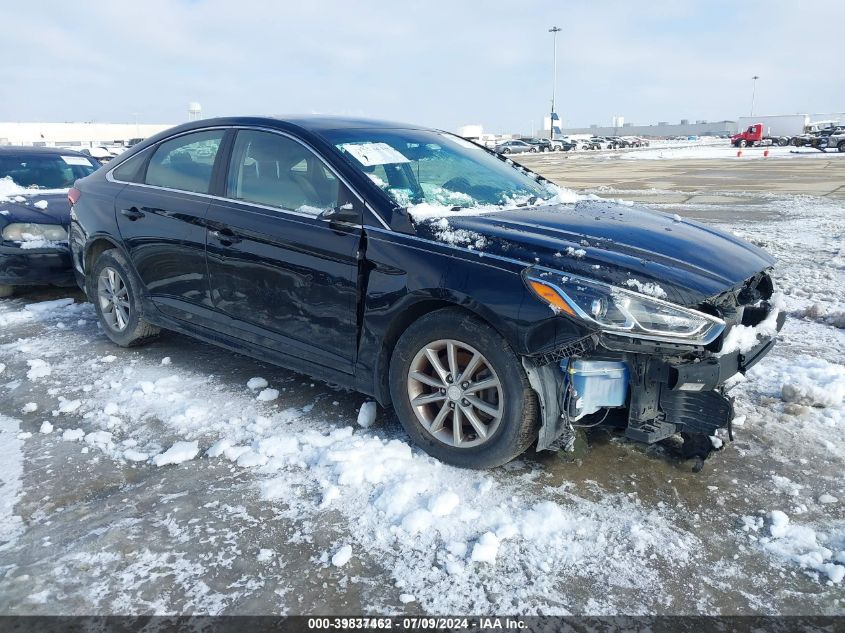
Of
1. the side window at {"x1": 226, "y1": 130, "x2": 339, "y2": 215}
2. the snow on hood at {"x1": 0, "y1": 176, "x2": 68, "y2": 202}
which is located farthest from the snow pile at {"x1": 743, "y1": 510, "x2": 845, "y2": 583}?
the snow on hood at {"x1": 0, "y1": 176, "x2": 68, "y2": 202}

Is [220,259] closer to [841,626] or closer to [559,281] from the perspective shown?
[559,281]

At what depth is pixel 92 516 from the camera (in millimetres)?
2852

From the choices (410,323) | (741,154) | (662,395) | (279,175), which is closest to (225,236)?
(279,175)

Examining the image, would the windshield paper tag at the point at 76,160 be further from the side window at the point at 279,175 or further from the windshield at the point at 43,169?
the side window at the point at 279,175

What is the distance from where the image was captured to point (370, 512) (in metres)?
2.82

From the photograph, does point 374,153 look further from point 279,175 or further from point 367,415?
point 367,415

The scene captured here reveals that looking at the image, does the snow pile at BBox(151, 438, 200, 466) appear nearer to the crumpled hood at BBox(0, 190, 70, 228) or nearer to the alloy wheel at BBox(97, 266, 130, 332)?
the alloy wheel at BBox(97, 266, 130, 332)

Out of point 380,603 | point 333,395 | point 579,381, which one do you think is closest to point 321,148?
point 333,395

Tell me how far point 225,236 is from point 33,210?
3.73 metres

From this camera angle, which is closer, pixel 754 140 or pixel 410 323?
pixel 410 323

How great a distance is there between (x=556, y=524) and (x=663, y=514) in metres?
0.49

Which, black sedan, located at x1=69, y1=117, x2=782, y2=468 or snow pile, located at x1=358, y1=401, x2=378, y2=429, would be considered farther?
snow pile, located at x1=358, y1=401, x2=378, y2=429

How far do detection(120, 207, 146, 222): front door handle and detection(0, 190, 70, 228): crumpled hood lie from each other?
94.6 inches

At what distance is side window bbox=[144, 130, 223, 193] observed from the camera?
4.19 meters
